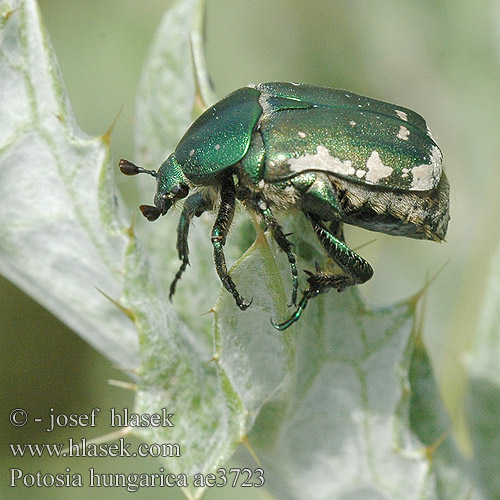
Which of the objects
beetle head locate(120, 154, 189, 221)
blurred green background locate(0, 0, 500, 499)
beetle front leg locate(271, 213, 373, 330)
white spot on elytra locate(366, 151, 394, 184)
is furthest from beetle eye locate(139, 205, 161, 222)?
blurred green background locate(0, 0, 500, 499)

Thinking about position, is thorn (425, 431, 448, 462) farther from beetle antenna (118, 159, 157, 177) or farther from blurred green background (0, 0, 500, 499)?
beetle antenna (118, 159, 157, 177)

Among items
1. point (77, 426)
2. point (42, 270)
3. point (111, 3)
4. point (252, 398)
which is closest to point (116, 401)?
point (77, 426)

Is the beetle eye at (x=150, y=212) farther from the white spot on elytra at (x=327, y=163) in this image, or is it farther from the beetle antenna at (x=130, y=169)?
the white spot on elytra at (x=327, y=163)

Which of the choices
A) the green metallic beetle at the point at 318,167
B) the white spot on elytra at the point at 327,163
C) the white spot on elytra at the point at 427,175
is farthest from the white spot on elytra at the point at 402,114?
the white spot on elytra at the point at 327,163

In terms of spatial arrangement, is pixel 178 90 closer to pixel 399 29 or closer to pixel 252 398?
pixel 252 398

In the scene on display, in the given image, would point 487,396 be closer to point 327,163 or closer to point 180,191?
point 327,163

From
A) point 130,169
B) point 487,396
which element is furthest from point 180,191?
point 487,396

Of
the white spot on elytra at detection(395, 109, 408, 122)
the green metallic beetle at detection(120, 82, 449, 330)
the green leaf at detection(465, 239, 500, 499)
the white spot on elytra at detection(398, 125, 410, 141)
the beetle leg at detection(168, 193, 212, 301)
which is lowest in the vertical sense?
the green leaf at detection(465, 239, 500, 499)

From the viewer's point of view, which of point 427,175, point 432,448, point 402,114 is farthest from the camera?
point 402,114
